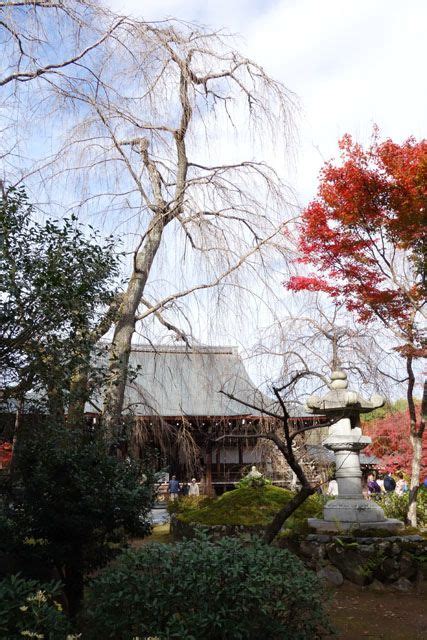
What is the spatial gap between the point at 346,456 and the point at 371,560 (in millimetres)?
1482

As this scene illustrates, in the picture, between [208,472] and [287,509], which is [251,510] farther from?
[208,472]

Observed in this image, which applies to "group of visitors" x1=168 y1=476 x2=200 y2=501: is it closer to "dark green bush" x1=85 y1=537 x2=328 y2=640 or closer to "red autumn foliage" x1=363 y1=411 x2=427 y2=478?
"red autumn foliage" x1=363 y1=411 x2=427 y2=478

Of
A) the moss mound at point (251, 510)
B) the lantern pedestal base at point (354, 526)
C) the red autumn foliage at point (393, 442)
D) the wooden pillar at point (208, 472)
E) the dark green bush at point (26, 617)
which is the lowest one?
the dark green bush at point (26, 617)

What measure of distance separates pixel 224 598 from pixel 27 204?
131 inches

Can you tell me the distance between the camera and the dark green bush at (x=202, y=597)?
2988 mm

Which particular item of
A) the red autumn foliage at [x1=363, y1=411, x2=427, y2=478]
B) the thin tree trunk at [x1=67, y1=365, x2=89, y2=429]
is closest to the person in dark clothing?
the red autumn foliage at [x1=363, y1=411, x2=427, y2=478]

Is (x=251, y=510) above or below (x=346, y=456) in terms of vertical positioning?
below

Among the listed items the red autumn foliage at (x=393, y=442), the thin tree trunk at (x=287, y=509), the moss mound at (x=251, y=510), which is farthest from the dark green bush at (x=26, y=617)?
the red autumn foliage at (x=393, y=442)

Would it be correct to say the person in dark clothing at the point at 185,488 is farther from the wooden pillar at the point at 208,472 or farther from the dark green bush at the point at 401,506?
the dark green bush at the point at 401,506

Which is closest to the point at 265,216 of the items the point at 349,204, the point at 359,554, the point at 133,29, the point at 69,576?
the point at 349,204

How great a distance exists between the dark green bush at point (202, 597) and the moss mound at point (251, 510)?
12.2ft

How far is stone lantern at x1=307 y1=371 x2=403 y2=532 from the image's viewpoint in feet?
22.7

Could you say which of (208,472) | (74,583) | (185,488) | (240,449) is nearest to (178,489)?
(185,488)

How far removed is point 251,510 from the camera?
773 cm
